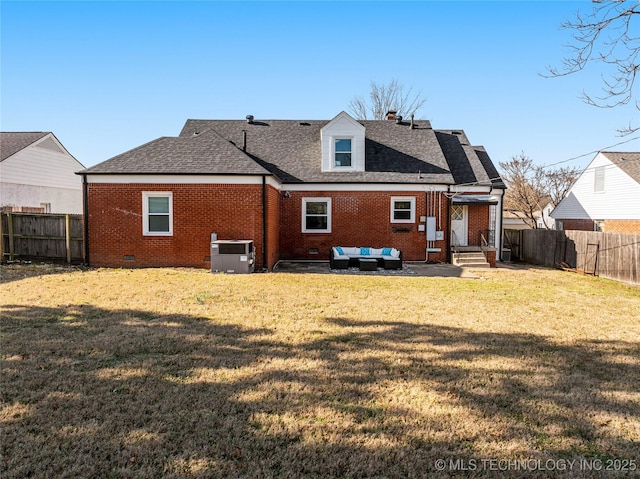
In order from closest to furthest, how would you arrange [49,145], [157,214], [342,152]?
[157,214] → [342,152] → [49,145]

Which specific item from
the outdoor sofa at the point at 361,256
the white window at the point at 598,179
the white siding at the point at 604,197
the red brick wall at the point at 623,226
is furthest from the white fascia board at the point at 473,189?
the white window at the point at 598,179

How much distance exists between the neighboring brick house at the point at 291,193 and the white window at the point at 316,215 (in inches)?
1.7

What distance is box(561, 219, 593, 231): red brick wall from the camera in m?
27.8

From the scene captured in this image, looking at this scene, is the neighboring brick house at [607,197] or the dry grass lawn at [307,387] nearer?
the dry grass lawn at [307,387]

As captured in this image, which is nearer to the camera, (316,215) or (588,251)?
(588,251)

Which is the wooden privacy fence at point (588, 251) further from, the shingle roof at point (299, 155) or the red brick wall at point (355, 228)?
the red brick wall at point (355, 228)

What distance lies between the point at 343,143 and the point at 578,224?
2032 centimetres

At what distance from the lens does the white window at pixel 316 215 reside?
1794 cm

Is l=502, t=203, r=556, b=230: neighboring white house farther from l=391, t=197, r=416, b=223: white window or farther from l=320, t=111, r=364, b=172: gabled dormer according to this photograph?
l=320, t=111, r=364, b=172: gabled dormer

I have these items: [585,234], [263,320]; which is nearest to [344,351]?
[263,320]

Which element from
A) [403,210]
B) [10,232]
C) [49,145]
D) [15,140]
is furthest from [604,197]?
[15,140]

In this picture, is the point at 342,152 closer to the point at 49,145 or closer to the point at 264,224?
the point at 264,224

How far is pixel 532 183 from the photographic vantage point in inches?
1332

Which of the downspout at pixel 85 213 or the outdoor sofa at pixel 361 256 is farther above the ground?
the downspout at pixel 85 213
